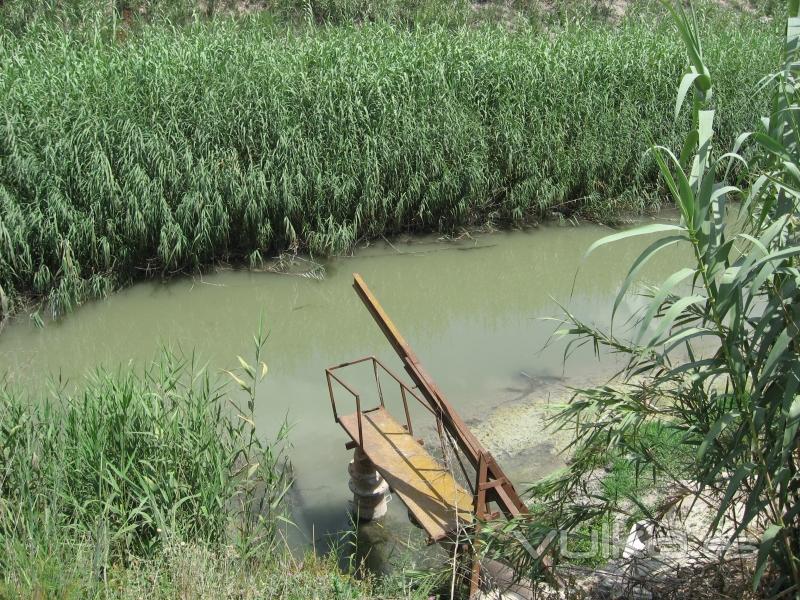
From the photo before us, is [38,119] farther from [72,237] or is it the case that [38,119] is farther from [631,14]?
[631,14]

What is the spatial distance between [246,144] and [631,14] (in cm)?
924

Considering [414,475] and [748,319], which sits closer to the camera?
[748,319]

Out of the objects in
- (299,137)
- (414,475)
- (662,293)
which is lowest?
(414,475)

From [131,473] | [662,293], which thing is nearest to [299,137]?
[131,473]

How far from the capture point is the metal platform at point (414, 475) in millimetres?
5025

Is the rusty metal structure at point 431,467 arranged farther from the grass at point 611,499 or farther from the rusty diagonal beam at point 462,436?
the grass at point 611,499

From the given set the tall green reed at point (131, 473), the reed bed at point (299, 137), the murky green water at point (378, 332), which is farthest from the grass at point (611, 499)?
the reed bed at point (299, 137)

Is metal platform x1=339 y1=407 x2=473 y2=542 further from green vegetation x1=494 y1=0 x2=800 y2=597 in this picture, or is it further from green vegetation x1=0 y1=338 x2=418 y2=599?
green vegetation x1=494 y1=0 x2=800 y2=597

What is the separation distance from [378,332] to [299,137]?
2513mm

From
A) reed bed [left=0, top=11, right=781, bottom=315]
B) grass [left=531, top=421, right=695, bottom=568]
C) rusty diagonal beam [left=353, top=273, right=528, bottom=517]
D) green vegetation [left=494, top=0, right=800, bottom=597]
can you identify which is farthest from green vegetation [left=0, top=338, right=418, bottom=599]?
reed bed [left=0, top=11, right=781, bottom=315]

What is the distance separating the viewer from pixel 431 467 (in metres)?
5.60

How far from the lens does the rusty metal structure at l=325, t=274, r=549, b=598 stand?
15.6 ft

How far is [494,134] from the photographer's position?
11594mm

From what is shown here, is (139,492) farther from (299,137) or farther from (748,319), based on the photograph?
(299,137)
